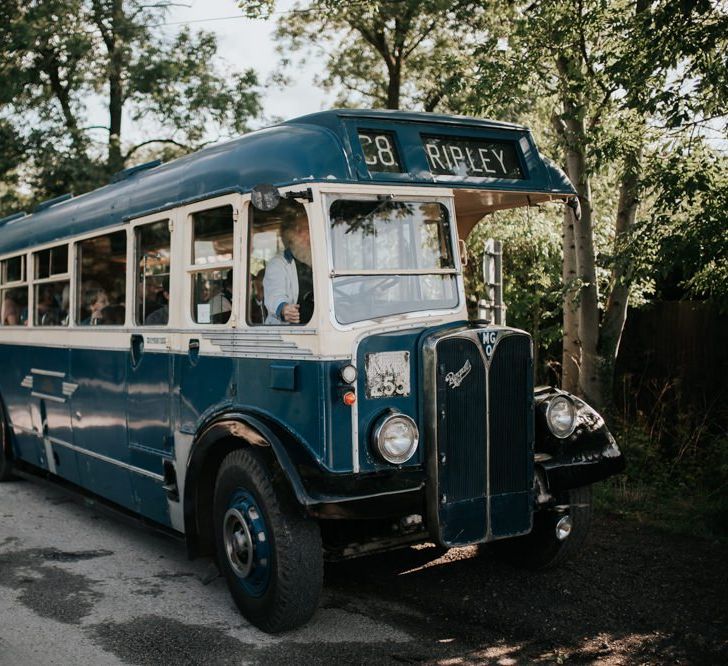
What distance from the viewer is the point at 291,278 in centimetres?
477

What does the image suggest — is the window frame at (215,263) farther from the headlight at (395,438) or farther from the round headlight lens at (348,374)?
the headlight at (395,438)

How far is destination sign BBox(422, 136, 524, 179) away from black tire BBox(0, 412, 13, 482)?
6.16 metres

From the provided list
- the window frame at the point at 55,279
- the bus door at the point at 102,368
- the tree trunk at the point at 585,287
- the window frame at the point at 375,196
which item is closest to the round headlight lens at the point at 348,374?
the window frame at the point at 375,196

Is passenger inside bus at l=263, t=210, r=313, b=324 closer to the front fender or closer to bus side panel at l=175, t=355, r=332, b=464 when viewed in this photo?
bus side panel at l=175, t=355, r=332, b=464

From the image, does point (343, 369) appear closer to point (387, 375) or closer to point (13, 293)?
point (387, 375)

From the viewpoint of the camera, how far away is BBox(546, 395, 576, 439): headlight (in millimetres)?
5309

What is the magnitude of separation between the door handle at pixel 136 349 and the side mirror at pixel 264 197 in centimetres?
201

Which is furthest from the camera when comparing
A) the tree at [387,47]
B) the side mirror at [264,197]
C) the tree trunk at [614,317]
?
the tree at [387,47]

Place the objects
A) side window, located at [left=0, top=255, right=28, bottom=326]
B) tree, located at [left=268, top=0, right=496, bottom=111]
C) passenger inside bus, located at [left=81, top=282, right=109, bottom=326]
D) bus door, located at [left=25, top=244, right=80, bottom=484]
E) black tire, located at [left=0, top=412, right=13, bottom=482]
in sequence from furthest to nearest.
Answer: tree, located at [left=268, top=0, right=496, bottom=111], black tire, located at [left=0, top=412, right=13, bottom=482], side window, located at [left=0, top=255, right=28, bottom=326], bus door, located at [left=25, top=244, right=80, bottom=484], passenger inside bus, located at [left=81, top=282, right=109, bottom=326]

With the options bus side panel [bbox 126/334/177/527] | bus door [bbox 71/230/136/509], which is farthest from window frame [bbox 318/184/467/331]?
bus door [bbox 71/230/136/509]

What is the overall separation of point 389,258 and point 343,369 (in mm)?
749

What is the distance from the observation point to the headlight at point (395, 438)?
448 centimetres

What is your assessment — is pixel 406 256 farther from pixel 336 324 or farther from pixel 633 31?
pixel 633 31

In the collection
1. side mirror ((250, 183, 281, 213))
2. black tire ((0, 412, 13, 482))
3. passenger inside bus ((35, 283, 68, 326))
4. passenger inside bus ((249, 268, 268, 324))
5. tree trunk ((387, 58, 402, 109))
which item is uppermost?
tree trunk ((387, 58, 402, 109))
